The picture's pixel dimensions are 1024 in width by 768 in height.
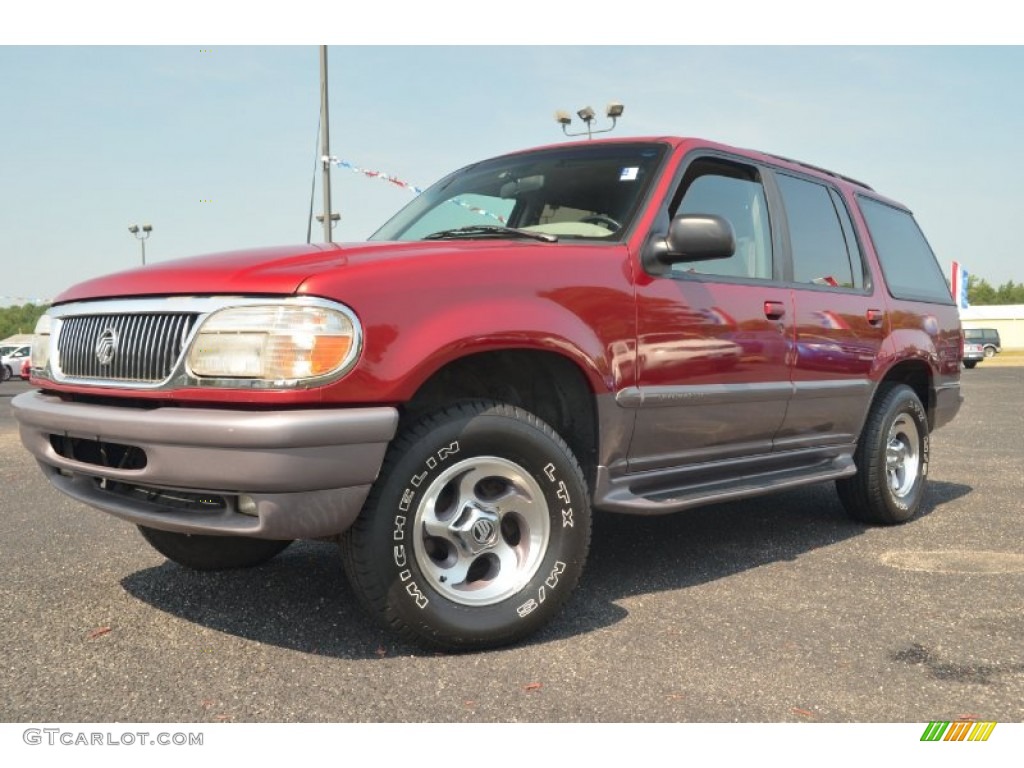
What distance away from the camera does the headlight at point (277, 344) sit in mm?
2719

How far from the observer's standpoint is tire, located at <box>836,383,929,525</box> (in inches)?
203

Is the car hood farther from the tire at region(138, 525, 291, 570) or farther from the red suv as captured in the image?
the tire at region(138, 525, 291, 570)

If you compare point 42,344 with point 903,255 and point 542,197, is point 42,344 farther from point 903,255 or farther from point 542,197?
point 903,255

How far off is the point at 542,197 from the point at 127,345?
6.43ft

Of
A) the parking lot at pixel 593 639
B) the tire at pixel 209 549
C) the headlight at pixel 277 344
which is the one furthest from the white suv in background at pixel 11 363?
the headlight at pixel 277 344

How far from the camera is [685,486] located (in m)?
3.93

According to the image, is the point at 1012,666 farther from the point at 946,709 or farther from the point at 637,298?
the point at 637,298

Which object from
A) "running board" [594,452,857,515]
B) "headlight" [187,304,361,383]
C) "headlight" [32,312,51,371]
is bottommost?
"running board" [594,452,857,515]

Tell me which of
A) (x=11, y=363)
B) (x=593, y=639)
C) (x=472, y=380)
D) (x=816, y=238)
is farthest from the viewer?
(x=11, y=363)

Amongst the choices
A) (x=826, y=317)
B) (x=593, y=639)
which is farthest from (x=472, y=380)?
(x=826, y=317)

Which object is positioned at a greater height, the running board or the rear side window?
the rear side window

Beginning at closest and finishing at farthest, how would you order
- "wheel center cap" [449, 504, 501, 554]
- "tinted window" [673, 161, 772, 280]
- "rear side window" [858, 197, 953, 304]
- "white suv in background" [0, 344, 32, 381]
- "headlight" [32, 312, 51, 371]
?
"wheel center cap" [449, 504, 501, 554] → "headlight" [32, 312, 51, 371] → "tinted window" [673, 161, 772, 280] → "rear side window" [858, 197, 953, 304] → "white suv in background" [0, 344, 32, 381]

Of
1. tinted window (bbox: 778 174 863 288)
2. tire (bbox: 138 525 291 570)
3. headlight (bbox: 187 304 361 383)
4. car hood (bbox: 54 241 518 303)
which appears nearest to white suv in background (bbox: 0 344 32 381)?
tire (bbox: 138 525 291 570)

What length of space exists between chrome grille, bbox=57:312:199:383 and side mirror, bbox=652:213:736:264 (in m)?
1.77
